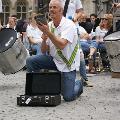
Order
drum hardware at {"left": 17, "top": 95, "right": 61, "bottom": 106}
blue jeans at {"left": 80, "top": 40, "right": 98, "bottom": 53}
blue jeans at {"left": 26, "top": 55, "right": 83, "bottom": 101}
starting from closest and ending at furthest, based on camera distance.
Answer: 1. drum hardware at {"left": 17, "top": 95, "right": 61, "bottom": 106}
2. blue jeans at {"left": 26, "top": 55, "right": 83, "bottom": 101}
3. blue jeans at {"left": 80, "top": 40, "right": 98, "bottom": 53}

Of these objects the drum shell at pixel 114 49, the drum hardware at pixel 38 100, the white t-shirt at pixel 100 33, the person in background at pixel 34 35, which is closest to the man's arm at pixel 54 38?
the drum hardware at pixel 38 100

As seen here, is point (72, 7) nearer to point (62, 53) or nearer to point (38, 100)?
point (62, 53)

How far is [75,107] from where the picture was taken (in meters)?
6.30

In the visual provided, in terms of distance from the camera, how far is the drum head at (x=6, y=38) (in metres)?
7.70

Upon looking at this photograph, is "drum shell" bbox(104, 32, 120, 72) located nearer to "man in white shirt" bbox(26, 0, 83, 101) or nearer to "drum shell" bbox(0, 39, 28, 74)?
"man in white shirt" bbox(26, 0, 83, 101)

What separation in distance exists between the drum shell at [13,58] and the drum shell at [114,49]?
1.25 m

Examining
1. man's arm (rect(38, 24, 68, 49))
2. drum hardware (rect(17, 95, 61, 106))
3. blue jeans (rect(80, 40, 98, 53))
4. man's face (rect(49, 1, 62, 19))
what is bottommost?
blue jeans (rect(80, 40, 98, 53))

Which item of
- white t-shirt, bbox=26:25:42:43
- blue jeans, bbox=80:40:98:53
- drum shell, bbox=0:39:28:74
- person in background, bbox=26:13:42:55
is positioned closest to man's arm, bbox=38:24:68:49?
drum shell, bbox=0:39:28:74

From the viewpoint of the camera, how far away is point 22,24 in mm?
14984

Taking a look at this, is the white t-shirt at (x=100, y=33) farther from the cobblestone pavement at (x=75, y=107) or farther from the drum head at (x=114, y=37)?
the drum head at (x=114, y=37)

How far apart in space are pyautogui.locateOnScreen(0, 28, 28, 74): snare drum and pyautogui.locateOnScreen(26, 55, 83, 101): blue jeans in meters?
0.78

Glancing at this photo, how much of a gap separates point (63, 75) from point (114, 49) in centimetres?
107

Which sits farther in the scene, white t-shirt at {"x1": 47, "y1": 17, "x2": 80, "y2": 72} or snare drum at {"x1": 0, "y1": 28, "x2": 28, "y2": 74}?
snare drum at {"x1": 0, "y1": 28, "x2": 28, "y2": 74}

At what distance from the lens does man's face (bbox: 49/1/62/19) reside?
6.70m
